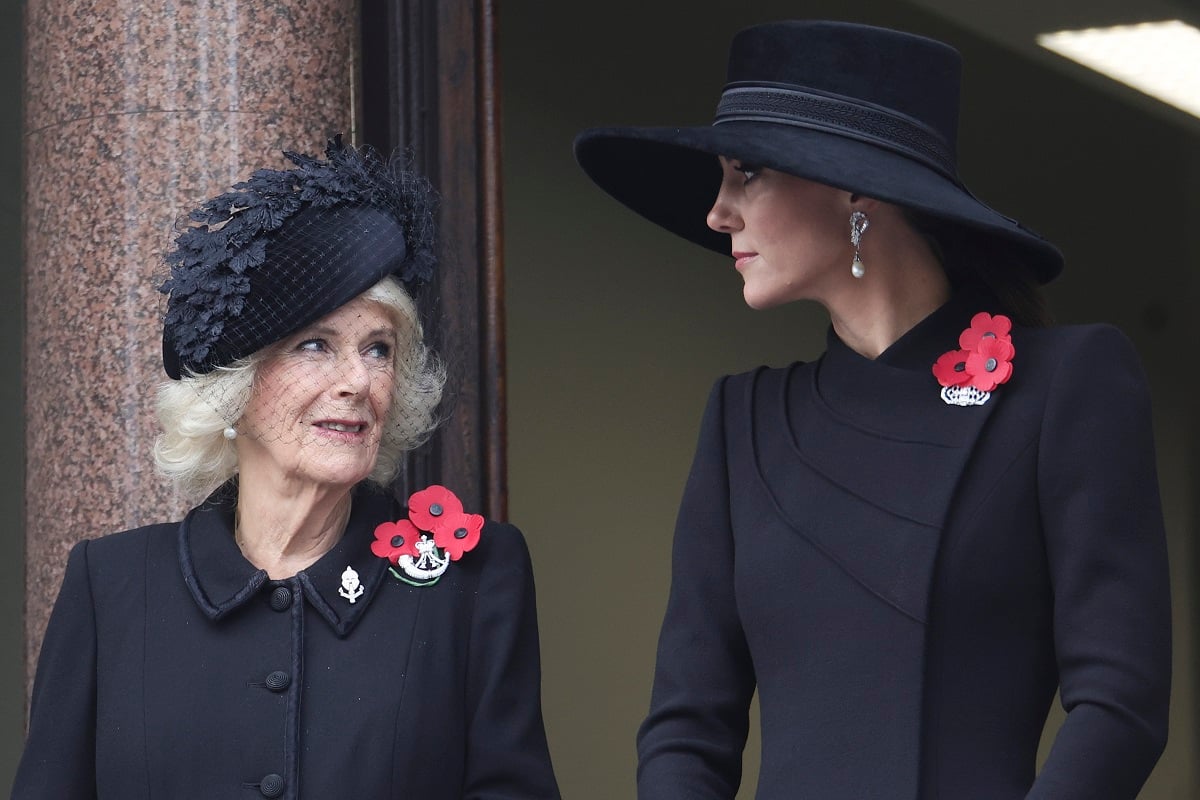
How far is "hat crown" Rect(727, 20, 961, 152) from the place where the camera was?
2.67m

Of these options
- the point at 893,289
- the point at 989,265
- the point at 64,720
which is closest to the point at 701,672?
the point at 893,289

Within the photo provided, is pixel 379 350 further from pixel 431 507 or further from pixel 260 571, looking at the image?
pixel 260 571

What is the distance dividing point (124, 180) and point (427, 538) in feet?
4.16

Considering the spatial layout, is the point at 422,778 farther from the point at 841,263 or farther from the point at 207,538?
the point at 841,263

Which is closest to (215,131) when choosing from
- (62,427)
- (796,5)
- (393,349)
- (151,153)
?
(151,153)

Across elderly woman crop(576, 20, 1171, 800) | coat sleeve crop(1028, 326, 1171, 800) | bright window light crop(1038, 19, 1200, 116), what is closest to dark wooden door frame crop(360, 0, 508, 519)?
elderly woman crop(576, 20, 1171, 800)

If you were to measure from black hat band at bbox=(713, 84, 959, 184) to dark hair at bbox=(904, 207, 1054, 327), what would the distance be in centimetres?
8

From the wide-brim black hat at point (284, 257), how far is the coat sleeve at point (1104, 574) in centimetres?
108

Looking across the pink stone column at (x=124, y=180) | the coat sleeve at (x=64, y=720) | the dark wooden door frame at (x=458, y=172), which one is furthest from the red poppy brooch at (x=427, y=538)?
the dark wooden door frame at (x=458, y=172)

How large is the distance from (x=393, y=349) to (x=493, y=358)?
142 centimetres

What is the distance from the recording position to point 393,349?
3.02 m

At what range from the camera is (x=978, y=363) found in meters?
2.59

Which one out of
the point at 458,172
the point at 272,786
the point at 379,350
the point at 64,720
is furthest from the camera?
the point at 458,172

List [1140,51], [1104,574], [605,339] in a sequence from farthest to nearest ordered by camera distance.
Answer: [1140,51]
[605,339]
[1104,574]
